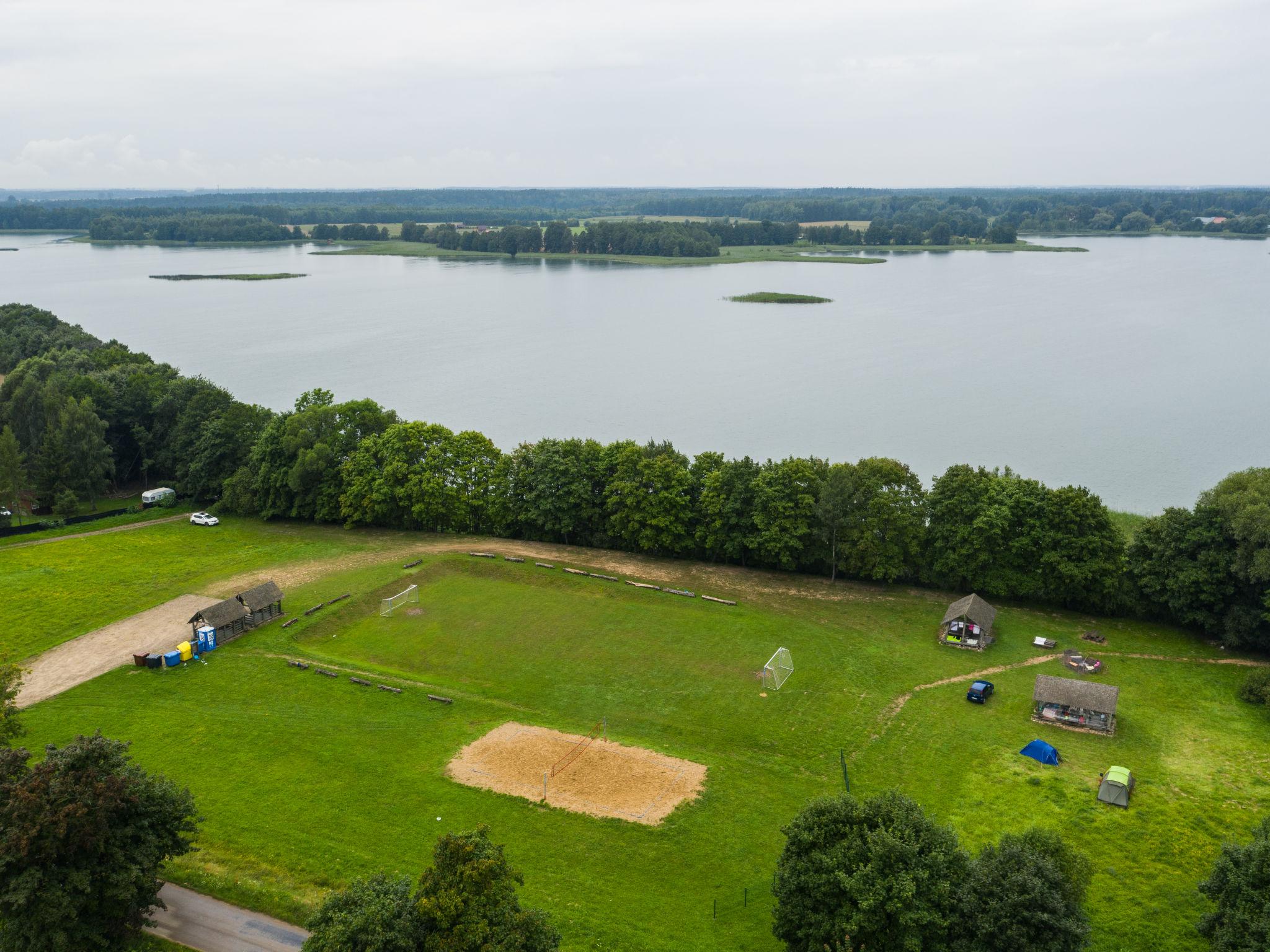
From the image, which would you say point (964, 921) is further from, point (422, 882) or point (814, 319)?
point (814, 319)

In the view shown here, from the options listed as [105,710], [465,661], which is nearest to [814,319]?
[465,661]

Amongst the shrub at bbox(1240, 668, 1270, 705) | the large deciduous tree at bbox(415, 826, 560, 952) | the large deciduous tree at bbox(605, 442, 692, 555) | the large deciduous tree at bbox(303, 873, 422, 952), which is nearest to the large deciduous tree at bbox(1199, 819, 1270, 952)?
the shrub at bbox(1240, 668, 1270, 705)

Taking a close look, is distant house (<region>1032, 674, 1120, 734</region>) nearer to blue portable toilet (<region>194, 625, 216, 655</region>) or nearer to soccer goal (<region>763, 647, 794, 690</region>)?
soccer goal (<region>763, 647, 794, 690</region>)

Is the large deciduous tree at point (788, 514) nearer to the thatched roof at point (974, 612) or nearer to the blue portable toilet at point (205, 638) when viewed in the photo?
the thatched roof at point (974, 612)

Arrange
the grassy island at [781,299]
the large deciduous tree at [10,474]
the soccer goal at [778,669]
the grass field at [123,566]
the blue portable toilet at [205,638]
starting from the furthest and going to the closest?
the grassy island at [781,299], the large deciduous tree at [10,474], the grass field at [123,566], the blue portable toilet at [205,638], the soccer goal at [778,669]

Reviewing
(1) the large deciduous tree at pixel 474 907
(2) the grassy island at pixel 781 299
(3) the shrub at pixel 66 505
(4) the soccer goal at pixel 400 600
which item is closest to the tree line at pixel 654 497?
(3) the shrub at pixel 66 505

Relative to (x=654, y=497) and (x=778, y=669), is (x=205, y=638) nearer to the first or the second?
(x=654, y=497)
